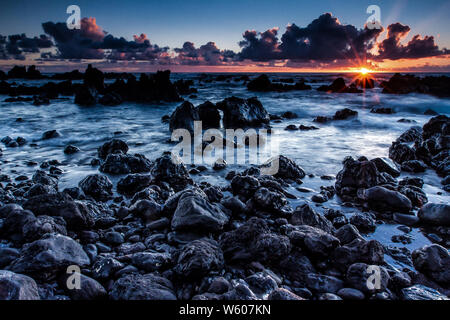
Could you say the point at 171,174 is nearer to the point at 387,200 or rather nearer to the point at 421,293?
the point at 387,200

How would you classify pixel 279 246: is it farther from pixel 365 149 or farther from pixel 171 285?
pixel 365 149

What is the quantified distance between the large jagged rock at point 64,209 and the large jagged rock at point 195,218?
3.23ft

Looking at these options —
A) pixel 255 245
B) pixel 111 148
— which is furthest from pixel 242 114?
pixel 255 245

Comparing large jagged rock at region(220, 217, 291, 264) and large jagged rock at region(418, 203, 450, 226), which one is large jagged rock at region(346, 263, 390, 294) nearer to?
large jagged rock at region(220, 217, 291, 264)

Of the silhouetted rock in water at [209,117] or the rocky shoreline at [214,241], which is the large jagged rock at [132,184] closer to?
the rocky shoreline at [214,241]

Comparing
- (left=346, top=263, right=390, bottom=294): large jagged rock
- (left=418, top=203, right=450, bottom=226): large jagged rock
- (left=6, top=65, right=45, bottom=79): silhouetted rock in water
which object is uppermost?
(left=6, top=65, right=45, bottom=79): silhouetted rock in water

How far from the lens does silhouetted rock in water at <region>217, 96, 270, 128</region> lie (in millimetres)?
11039

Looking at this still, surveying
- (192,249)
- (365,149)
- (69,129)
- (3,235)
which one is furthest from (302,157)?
(69,129)

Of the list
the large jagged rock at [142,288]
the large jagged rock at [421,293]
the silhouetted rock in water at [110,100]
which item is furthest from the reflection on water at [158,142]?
the silhouetted rock in water at [110,100]

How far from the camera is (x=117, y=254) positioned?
259 centimetres

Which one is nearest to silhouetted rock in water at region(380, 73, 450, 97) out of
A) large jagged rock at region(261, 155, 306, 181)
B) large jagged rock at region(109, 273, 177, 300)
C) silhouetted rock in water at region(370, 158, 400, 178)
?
silhouetted rock in water at region(370, 158, 400, 178)

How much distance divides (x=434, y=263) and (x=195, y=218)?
222cm

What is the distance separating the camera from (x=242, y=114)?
11.1 metres
